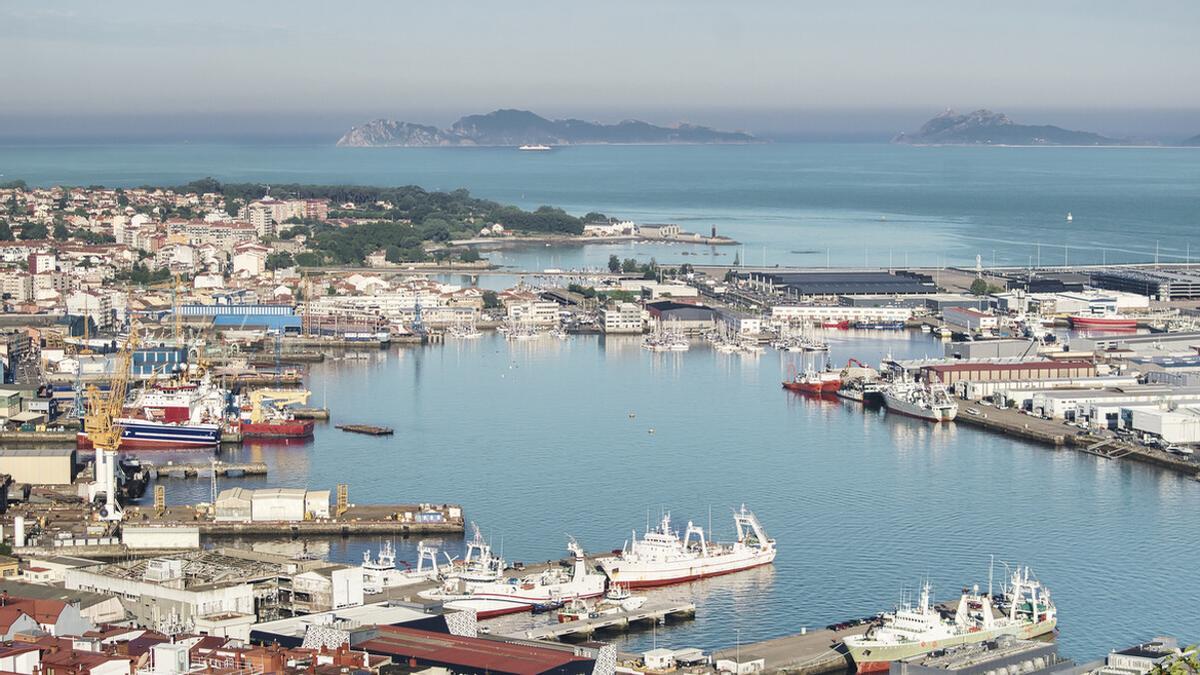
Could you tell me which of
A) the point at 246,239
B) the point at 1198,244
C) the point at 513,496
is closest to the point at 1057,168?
the point at 1198,244

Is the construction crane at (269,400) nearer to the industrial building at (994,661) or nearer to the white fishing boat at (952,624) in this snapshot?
the white fishing boat at (952,624)

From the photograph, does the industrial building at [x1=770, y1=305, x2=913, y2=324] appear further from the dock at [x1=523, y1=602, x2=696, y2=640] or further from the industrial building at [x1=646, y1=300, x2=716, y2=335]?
the dock at [x1=523, y1=602, x2=696, y2=640]

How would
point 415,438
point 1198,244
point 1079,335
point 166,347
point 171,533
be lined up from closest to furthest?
1. point 171,533
2. point 415,438
3. point 166,347
4. point 1079,335
5. point 1198,244

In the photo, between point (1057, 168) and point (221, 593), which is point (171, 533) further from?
point (1057, 168)

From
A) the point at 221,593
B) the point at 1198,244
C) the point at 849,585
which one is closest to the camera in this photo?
the point at 221,593

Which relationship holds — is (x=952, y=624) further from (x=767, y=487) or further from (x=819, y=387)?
(x=819, y=387)

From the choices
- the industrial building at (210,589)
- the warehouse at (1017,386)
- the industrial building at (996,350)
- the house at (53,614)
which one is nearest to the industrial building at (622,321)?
the industrial building at (996,350)
